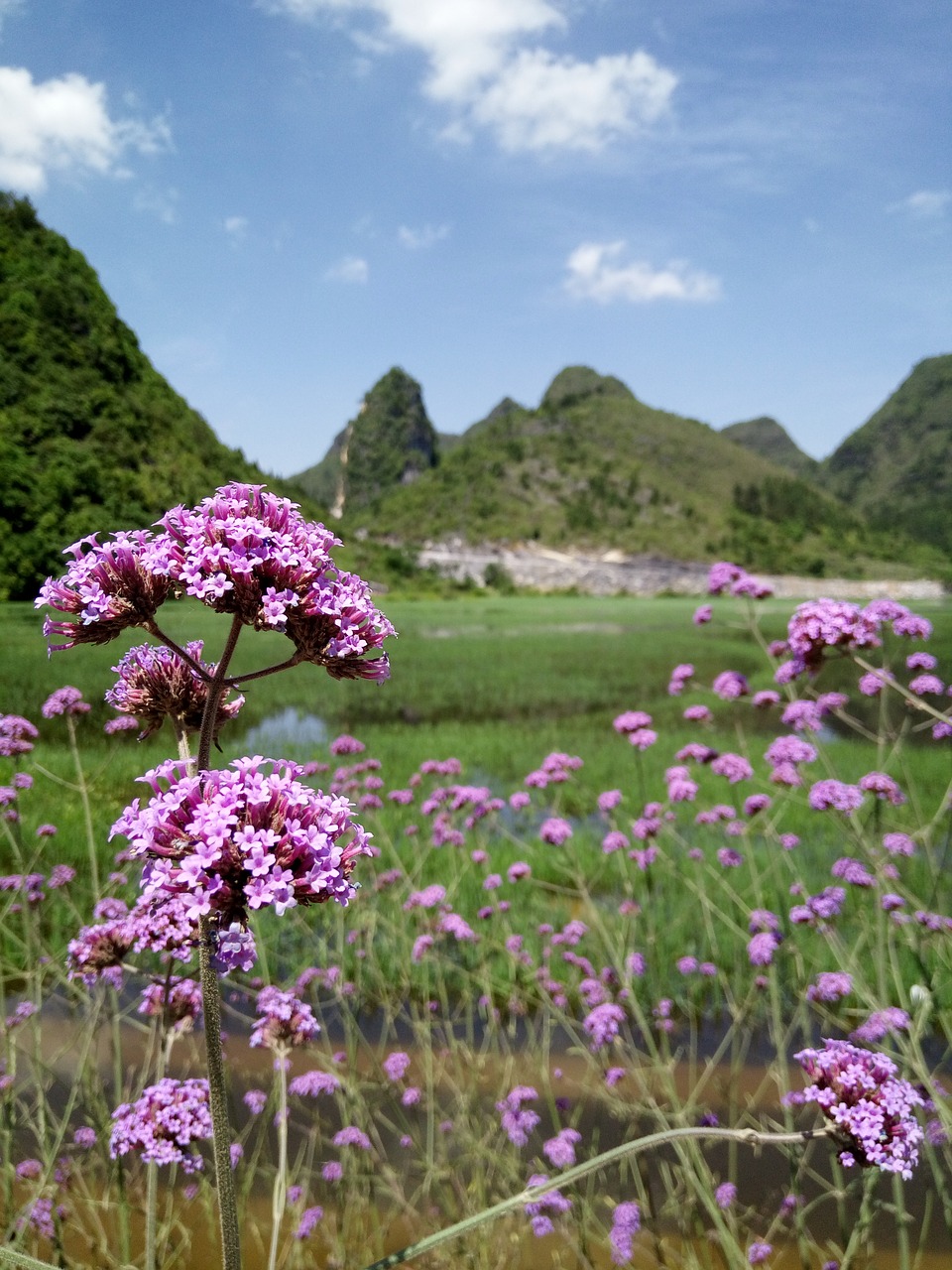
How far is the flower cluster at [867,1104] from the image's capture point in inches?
51.0

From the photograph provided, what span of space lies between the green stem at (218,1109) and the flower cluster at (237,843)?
0.07 meters

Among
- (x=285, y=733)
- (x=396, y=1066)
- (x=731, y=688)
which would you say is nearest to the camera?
(x=396, y=1066)

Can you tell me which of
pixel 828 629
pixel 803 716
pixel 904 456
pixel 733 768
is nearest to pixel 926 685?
pixel 803 716

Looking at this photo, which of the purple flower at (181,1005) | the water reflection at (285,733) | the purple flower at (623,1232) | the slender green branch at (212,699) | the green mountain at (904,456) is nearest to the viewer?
the slender green branch at (212,699)

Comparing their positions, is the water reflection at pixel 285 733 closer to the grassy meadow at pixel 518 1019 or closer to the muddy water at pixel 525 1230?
the grassy meadow at pixel 518 1019

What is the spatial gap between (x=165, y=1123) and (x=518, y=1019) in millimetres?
4447

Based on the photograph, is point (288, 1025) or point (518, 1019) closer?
point (288, 1025)

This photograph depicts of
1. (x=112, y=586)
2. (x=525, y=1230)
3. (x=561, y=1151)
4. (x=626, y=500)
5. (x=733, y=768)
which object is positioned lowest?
(x=525, y=1230)

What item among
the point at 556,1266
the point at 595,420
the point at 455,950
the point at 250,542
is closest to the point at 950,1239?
the point at 556,1266

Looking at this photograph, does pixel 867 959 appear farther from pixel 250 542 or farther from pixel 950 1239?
pixel 250 542

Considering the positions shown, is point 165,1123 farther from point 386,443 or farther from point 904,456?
point 904,456

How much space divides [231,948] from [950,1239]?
4.14m

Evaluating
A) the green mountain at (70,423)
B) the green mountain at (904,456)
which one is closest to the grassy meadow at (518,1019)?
the green mountain at (70,423)

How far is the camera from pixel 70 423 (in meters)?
32.6
